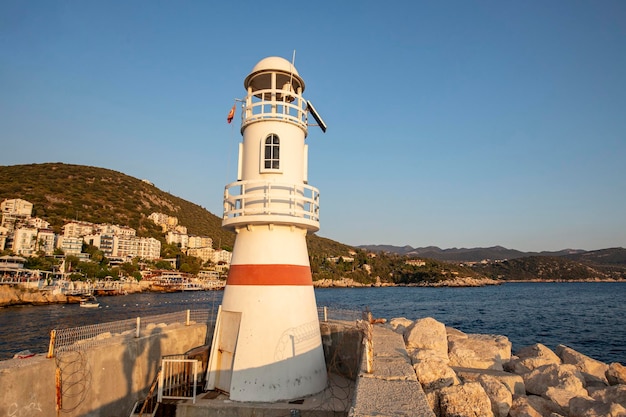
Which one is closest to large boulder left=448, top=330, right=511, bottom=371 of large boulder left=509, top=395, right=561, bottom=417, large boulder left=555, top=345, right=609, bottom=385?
large boulder left=509, top=395, right=561, bottom=417

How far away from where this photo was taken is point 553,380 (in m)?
9.62

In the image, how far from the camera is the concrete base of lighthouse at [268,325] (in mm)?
8695

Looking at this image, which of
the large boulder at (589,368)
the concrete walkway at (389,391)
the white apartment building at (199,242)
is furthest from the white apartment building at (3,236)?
the large boulder at (589,368)

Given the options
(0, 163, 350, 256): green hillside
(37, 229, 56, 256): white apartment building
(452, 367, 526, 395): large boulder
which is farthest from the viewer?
(0, 163, 350, 256): green hillside

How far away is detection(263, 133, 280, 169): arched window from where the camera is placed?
962 cm

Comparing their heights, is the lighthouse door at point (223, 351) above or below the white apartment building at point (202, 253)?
below

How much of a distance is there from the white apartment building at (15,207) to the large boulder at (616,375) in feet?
417

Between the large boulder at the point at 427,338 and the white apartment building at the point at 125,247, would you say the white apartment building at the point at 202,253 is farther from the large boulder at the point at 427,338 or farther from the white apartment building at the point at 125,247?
the large boulder at the point at 427,338

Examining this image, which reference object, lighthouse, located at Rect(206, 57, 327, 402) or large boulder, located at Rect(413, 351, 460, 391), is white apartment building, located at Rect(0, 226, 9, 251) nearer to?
lighthouse, located at Rect(206, 57, 327, 402)

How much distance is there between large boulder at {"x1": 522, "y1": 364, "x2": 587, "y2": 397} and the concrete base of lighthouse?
556 cm

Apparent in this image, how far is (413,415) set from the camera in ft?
14.3

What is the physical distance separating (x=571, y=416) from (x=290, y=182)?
26.1 ft

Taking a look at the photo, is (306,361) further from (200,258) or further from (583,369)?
(200,258)

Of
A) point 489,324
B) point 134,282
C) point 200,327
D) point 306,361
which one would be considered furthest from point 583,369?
point 134,282
